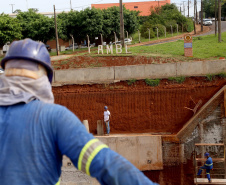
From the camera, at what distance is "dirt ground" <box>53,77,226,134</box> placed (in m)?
19.2

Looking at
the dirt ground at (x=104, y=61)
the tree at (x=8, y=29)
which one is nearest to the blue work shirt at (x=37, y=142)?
the dirt ground at (x=104, y=61)

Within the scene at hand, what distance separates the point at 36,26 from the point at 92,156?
4775 cm

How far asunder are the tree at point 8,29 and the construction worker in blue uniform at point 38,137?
43.3 metres

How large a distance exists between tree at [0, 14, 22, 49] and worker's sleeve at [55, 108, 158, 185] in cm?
4364

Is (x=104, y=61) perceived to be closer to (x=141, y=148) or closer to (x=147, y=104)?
(x=147, y=104)

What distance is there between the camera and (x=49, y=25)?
4669 cm

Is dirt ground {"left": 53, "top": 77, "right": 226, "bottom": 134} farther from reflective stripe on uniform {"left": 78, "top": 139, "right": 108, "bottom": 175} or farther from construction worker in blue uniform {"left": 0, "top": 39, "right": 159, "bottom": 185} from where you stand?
reflective stripe on uniform {"left": 78, "top": 139, "right": 108, "bottom": 175}

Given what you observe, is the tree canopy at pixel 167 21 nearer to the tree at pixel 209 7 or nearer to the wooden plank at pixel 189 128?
the tree at pixel 209 7

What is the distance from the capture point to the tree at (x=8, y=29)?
4345 cm

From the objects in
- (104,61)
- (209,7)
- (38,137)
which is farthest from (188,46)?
(209,7)

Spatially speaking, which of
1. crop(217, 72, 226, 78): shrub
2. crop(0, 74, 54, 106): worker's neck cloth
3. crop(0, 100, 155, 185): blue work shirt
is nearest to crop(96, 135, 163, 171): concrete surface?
crop(217, 72, 226, 78): shrub

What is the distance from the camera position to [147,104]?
1945 centimetres

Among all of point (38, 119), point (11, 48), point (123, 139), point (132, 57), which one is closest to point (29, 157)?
point (38, 119)

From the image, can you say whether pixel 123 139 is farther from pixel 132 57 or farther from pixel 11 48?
pixel 11 48
